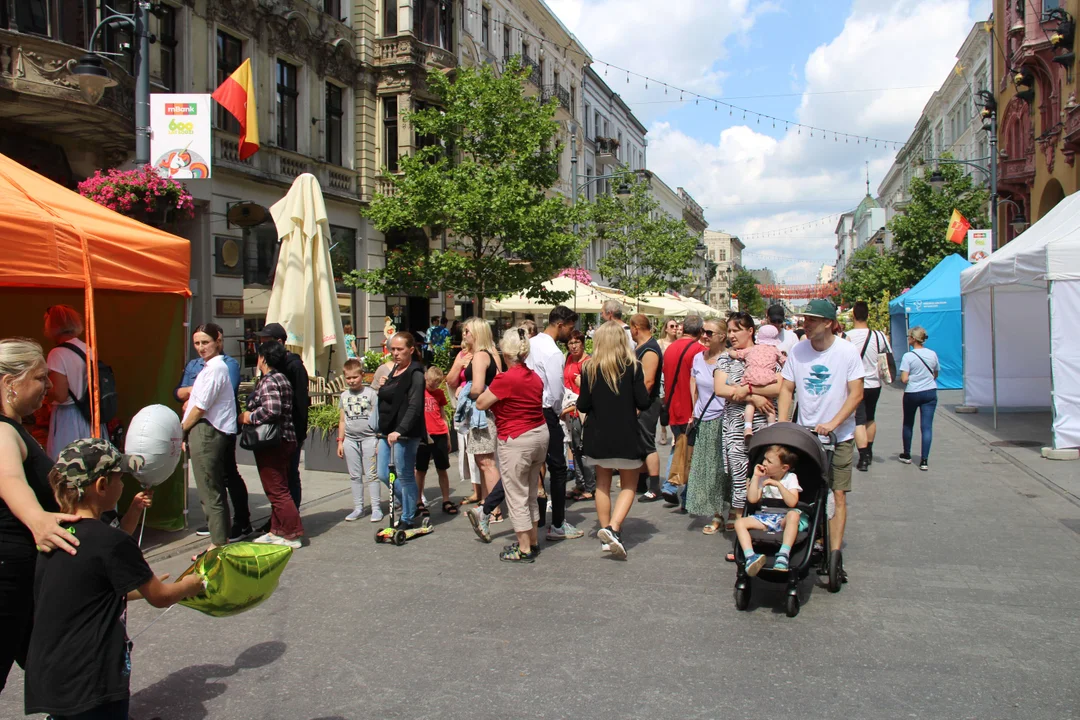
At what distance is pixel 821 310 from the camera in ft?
19.2

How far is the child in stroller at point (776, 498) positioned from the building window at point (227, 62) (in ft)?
51.3

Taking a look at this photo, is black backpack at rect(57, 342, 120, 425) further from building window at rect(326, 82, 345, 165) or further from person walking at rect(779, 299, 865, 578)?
building window at rect(326, 82, 345, 165)

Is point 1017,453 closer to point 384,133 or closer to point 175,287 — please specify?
point 175,287

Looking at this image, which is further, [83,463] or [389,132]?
[389,132]

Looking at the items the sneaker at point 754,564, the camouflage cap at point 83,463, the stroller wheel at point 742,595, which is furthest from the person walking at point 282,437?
the camouflage cap at point 83,463

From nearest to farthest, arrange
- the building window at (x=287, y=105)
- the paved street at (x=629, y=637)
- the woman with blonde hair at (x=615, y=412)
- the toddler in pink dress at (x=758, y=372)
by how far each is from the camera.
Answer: the paved street at (x=629, y=637) → the woman with blonde hair at (x=615, y=412) → the toddler in pink dress at (x=758, y=372) → the building window at (x=287, y=105)

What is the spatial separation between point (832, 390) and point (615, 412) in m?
1.57

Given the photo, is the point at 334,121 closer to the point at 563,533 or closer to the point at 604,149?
the point at 563,533

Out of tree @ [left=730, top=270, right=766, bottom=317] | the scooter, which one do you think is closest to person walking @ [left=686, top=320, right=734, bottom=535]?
the scooter

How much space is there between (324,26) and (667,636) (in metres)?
20.5

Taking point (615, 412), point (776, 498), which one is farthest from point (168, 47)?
point (776, 498)

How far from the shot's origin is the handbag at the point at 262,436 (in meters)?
6.56

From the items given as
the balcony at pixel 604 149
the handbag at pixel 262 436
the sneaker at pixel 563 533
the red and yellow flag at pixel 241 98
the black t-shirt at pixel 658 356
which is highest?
the balcony at pixel 604 149

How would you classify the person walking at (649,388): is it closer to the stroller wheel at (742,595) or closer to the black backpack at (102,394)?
the stroller wheel at (742,595)
